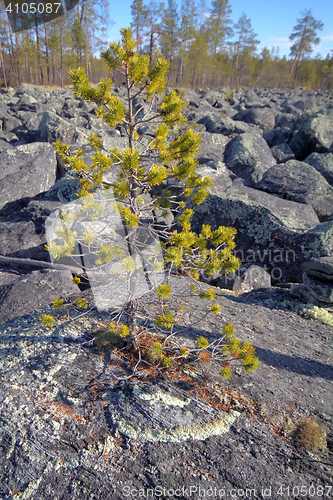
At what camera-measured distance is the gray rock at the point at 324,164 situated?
11.0 metres

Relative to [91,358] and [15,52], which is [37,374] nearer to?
[91,358]

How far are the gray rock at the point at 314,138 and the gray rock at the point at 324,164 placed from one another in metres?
2.66

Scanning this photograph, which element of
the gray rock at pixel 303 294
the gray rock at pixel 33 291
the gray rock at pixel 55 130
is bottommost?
the gray rock at pixel 33 291

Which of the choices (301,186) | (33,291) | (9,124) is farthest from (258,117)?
(33,291)

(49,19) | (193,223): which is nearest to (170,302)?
(193,223)

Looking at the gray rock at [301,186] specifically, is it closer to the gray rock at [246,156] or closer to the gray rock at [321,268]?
the gray rock at [246,156]

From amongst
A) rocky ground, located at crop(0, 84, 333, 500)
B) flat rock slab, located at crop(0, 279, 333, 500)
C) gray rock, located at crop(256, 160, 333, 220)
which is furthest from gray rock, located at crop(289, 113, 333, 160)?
flat rock slab, located at crop(0, 279, 333, 500)

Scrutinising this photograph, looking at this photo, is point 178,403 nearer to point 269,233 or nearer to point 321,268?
point 321,268

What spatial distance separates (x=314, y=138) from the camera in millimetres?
13867

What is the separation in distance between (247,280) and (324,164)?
7768 mm

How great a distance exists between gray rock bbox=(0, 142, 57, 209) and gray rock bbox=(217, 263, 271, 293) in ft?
21.3

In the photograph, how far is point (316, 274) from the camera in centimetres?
509

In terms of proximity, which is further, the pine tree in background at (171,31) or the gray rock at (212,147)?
the pine tree in background at (171,31)

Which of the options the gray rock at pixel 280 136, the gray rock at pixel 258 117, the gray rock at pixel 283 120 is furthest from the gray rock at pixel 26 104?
the gray rock at pixel 283 120
